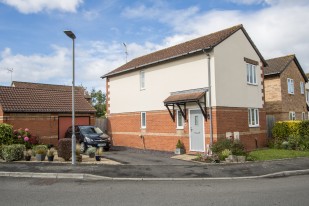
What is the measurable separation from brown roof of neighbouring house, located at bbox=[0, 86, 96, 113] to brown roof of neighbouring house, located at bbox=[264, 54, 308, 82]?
14.8m

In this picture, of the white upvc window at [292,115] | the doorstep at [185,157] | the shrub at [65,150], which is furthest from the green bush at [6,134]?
the white upvc window at [292,115]

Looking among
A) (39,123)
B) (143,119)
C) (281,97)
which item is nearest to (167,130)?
(143,119)

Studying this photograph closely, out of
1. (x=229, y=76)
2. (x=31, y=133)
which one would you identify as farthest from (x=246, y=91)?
(x=31, y=133)

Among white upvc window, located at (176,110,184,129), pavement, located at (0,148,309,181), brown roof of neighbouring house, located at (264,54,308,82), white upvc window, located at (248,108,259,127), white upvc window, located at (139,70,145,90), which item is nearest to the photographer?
pavement, located at (0,148,309,181)

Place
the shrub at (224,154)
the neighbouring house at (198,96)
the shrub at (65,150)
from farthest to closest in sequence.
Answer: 1. the neighbouring house at (198,96)
2. the shrub at (65,150)
3. the shrub at (224,154)

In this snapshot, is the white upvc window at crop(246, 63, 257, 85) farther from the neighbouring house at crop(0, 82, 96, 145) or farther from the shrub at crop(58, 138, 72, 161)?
the neighbouring house at crop(0, 82, 96, 145)

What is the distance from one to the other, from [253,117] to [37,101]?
14.7m

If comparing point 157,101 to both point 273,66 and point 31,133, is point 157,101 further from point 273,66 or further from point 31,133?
point 273,66

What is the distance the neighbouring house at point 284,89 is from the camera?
2369cm

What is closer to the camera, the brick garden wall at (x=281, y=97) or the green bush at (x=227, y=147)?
the green bush at (x=227, y=147)

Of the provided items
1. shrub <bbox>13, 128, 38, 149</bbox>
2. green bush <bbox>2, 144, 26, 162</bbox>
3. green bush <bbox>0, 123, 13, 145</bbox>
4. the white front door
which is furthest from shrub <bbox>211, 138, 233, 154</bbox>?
green bush <bbox>0, 123, 13, 145</bbox>

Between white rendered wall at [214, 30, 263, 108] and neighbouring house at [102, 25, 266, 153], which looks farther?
white rendered wall at [214, 30, 263, 108]

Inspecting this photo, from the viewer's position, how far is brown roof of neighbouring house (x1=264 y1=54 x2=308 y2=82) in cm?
2400

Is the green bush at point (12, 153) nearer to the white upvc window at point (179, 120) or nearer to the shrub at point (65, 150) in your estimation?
the shrub at point (65, 150)
